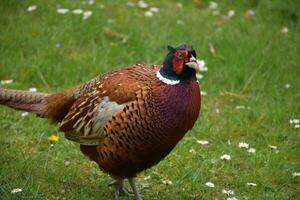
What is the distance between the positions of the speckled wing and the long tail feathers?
327 mm

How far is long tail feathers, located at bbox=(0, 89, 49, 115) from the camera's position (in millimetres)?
4941

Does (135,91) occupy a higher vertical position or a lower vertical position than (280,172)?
higher

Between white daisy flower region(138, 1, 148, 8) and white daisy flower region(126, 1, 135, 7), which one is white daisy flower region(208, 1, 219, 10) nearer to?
white daisy flower region(138, 1, 148, 8)

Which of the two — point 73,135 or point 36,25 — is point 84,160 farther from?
point 36,25

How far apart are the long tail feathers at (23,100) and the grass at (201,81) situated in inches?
19.2

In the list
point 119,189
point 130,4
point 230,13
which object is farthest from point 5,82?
point 230,13

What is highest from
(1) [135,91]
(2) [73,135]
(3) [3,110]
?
(1) [135,91]

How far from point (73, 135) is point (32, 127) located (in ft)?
3.70

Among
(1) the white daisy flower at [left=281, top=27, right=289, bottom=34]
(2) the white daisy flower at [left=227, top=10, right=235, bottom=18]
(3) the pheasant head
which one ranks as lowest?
(2) the white daisy flower at [left=227, top=10, right=235, bottom=18]

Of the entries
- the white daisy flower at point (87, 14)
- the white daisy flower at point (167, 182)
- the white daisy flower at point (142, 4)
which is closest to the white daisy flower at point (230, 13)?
the white daisy flower at point (142, 4)

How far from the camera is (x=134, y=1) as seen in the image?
325 inches

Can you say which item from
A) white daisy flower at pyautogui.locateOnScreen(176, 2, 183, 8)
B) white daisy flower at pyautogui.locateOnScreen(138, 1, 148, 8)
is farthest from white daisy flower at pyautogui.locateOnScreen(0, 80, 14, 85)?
white daisy flower at pyautogui.locateOnScreen(176, 2, 183, 8)

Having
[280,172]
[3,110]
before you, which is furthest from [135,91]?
[3,110]

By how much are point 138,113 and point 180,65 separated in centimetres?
46
